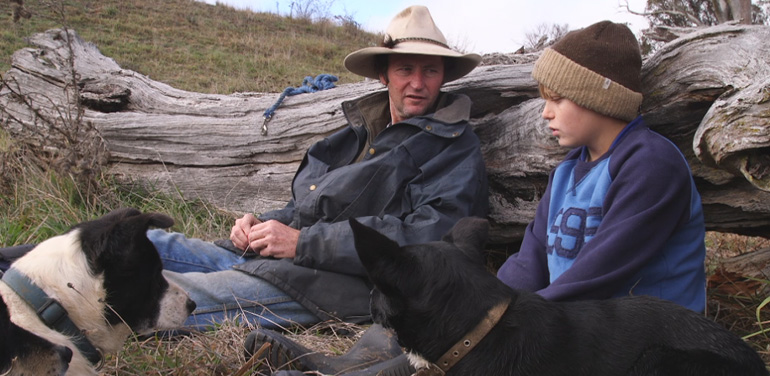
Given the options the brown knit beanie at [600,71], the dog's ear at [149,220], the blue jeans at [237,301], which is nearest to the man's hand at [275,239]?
the blue jeans at [237,301]

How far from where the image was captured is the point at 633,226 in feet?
8.37

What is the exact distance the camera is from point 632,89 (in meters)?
2.91

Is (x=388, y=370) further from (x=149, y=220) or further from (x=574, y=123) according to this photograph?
(x=574, y=123)

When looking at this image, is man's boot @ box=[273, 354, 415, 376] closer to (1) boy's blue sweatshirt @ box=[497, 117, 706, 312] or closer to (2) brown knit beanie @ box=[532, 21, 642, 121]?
(1) boy's blue sweatshirt @ box=[497, 117, 706, 312]

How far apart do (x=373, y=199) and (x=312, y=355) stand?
130 cm

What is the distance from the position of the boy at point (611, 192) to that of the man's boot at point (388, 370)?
2.26ft

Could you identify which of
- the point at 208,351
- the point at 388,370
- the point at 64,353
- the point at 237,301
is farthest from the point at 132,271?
the point at 388,370

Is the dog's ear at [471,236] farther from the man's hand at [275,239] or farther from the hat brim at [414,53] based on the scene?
the hat brim at [414,53]

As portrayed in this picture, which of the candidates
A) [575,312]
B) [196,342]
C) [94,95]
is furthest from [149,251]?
[94,95]

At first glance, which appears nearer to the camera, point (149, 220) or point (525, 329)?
point (525, 329)

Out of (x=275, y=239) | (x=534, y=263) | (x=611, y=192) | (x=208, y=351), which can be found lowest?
(x=208, y=351)

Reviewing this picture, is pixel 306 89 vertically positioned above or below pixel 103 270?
above

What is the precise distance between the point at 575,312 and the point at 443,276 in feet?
1.88

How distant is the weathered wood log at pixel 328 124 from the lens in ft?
10.6
